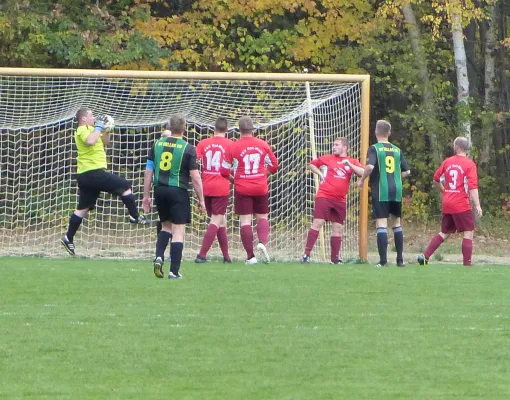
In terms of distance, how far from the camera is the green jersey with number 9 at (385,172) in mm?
13477

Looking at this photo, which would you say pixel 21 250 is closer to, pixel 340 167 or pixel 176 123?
pixel 340 167

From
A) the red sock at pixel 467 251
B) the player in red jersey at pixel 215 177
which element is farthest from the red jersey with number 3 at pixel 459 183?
the player in red jersey at pixel 215 177

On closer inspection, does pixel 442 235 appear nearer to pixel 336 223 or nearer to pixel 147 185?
pixel 336 223

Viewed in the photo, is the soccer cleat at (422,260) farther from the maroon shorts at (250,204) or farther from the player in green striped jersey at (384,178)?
the maroon shorts at (250,204)

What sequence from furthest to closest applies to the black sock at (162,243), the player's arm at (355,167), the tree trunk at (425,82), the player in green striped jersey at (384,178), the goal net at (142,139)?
the tree trunk at (425,82)
the goal net at (142,139)
the player's arm at (355,167)
the player in green striped jersey at (384,178)
the black sock at (162,243)

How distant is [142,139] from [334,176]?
4045mm

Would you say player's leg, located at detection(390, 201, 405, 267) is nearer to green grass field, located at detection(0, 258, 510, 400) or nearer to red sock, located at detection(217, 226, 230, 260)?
green grass field, located at detection(0, 258, 510, 400)

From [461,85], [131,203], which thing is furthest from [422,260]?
[461,85]

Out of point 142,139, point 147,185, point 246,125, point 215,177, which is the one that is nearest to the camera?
point 147,185

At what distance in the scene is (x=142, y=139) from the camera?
→ 17.2m

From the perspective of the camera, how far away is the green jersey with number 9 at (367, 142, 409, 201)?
44.2 ft

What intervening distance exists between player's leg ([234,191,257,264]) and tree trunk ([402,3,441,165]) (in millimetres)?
9386

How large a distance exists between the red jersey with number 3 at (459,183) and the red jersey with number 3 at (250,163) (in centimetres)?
238

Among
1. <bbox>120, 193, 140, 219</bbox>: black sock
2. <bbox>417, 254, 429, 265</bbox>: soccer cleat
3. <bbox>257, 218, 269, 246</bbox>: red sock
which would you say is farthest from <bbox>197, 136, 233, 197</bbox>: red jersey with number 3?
<bbox>417, 254, 429, 265</bbox>: soccer cleat
